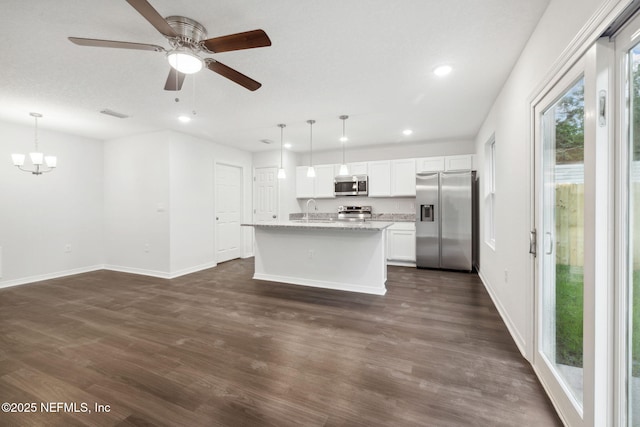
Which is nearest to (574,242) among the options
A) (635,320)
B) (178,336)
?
(635,320)

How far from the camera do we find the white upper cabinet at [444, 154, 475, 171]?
518 cm

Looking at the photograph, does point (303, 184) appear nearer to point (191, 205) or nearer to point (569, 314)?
point (191, 205)

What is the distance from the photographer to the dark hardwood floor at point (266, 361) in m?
1.62

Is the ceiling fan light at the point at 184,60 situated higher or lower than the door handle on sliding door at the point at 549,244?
higher

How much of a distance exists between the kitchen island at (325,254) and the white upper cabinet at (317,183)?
2.24 metres

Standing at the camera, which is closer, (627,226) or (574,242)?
(627,226)

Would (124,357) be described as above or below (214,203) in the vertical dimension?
below

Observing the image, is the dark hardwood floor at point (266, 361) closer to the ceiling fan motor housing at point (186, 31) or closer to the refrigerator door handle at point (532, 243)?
the refrigerator door handle at point (532, 243)

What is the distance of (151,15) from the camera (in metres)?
1.49

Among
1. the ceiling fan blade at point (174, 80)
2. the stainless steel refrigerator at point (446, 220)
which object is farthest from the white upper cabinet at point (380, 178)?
the ceiling fan blade at point (174, 80)

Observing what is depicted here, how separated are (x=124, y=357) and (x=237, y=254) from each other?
13.5 ft

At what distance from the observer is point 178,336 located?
2.58 m

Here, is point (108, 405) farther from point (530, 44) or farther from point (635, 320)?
point (530, 44)

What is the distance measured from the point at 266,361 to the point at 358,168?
15.1ft
